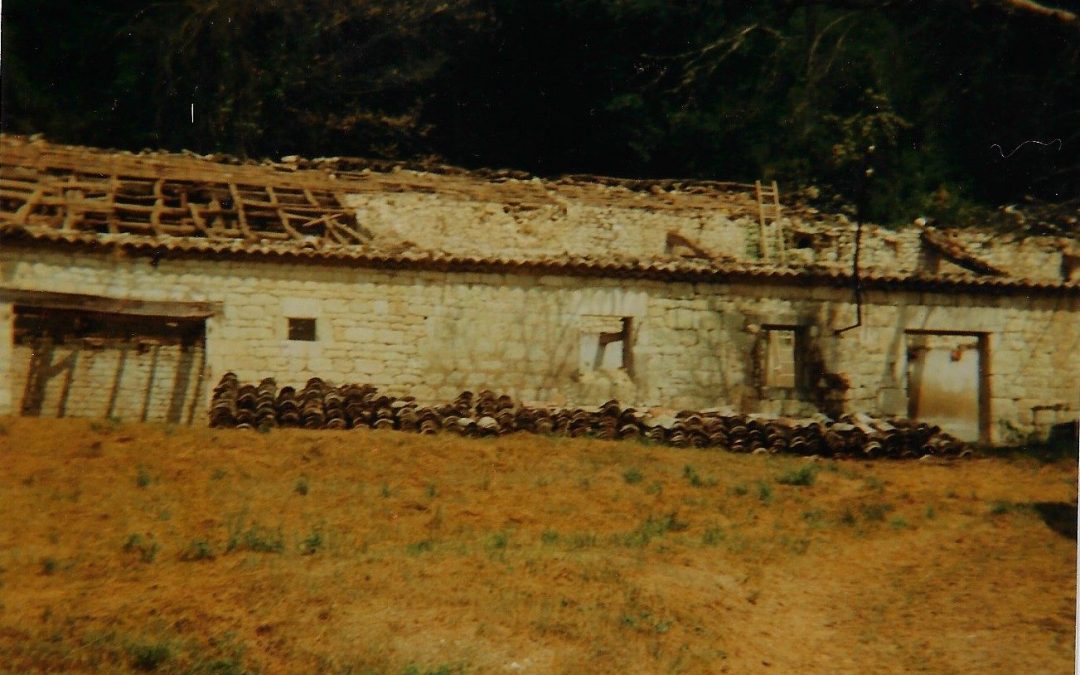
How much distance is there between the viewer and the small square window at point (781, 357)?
11.2 meters

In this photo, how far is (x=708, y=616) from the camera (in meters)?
6.82

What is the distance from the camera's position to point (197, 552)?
266 inches

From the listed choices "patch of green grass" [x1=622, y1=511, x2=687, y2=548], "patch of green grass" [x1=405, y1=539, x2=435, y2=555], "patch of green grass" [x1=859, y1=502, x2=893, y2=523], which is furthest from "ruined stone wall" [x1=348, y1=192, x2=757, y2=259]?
"patch of green grass" [x1=405, y1=539, x2=435, y2=555]

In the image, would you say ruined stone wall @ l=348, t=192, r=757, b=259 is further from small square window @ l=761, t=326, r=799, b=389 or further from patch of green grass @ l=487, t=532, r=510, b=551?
patch of green grass @ l=487, t=532, r=510, b=551

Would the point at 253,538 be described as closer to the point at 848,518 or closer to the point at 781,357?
the point at 848,518

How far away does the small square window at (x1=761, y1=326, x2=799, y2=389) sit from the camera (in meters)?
11.2

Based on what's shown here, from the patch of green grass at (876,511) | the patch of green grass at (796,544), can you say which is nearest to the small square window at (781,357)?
the patch of green grass at (876,511)

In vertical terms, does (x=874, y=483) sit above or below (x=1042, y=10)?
below

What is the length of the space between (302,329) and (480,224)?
3232mm

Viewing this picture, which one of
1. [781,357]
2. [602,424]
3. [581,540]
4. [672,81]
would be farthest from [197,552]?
[781,357]

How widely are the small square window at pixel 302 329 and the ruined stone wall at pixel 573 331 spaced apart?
0.08 meters

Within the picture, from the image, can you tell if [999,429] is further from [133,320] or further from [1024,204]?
[133,320]

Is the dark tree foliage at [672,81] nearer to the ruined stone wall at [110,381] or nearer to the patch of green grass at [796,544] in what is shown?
the ruined stone wall at [110,381]

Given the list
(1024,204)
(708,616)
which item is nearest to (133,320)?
(708,616)
